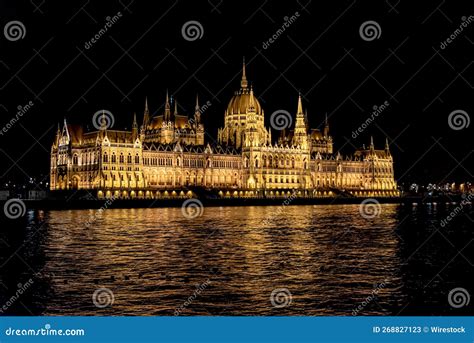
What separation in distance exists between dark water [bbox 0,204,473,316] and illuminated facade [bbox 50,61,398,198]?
202 ft

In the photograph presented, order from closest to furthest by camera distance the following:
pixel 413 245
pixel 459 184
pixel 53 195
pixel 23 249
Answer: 1. pixel 23 249
2. pixel 413 245
3. pixel 53 195
4. pixel 459 184

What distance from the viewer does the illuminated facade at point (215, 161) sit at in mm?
97750

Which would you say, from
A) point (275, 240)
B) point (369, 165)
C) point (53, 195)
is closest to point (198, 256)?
point (275, 240)

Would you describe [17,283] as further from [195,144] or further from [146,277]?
[195,144]

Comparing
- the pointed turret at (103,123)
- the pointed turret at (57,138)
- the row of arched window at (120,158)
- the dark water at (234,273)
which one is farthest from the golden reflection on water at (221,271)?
the pointed turret at (57,138)

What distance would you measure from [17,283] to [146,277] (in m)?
3.86

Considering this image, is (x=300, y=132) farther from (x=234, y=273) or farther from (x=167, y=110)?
(x=234, y=273)

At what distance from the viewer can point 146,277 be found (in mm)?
19781

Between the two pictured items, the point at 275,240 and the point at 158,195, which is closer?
the point at 275,240

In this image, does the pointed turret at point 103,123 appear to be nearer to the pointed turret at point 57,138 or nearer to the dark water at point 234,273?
the pointed turret at point 57,138

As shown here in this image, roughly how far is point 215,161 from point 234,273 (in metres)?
94.3

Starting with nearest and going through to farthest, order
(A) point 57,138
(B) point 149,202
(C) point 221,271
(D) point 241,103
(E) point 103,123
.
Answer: (C) point 221,271 → (B) point 149,202 → (E) point 103,123 → (A) point 57,138 → (D) point 241,103

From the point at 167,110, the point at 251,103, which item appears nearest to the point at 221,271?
the point at 167,110

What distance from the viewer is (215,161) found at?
114750 mm
